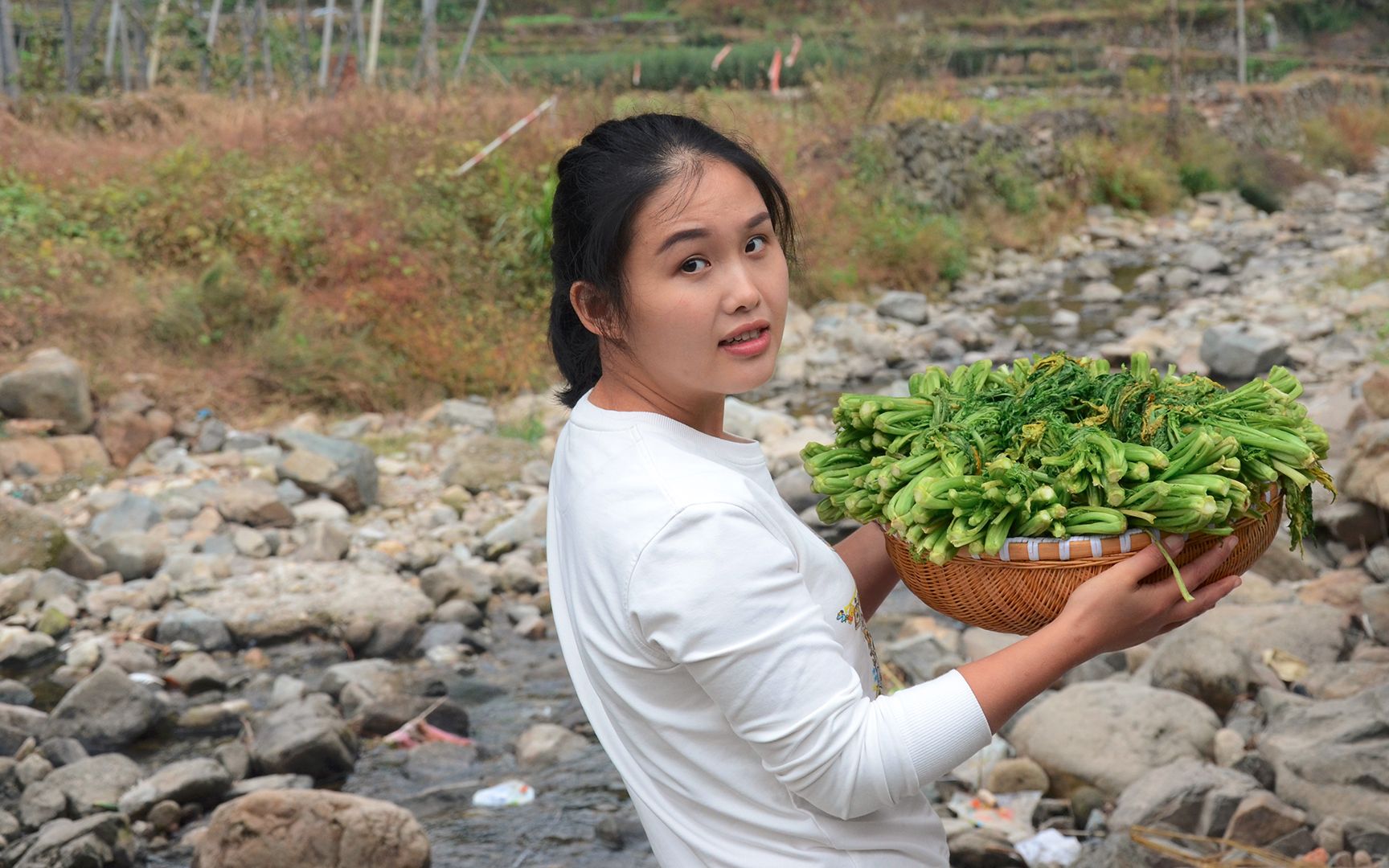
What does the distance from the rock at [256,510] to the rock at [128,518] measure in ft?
1.11

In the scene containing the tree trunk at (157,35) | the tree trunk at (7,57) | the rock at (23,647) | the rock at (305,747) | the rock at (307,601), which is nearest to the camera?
the rock at (305,747)

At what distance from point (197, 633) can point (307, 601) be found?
508mm

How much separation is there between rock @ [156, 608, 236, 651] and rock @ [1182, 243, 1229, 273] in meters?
11.4

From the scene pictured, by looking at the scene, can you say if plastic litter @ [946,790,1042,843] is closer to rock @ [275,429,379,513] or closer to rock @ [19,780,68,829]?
rock @ [19,780,68,829]

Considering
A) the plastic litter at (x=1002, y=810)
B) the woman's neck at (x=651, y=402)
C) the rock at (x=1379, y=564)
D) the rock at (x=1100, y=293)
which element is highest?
the woman's neck at (x=651, y=402)

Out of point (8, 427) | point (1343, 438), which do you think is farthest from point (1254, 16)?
point (8, 427)

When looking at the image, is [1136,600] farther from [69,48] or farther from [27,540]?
[69,48]

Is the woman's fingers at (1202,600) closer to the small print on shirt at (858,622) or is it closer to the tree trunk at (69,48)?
the small print on shirt at (858,622)

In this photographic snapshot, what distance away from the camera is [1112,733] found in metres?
3.96

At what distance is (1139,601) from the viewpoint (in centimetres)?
156

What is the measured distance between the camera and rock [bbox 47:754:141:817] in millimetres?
4113

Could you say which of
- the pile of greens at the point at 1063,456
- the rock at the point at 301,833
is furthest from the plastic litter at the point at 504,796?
the pile of greens at the point at 1063,456

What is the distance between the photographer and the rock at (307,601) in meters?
5.77

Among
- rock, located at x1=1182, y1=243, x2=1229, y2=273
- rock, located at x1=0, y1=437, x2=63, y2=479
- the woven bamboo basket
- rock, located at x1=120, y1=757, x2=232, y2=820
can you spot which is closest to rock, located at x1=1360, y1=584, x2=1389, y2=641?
the woven bamboo basket
